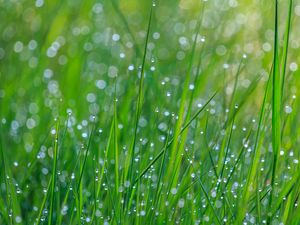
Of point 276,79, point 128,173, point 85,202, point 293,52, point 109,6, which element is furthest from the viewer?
point 109,6

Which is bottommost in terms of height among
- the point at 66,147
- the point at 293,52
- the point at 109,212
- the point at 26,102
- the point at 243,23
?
the point at 109,212

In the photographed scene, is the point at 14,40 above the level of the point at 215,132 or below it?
above

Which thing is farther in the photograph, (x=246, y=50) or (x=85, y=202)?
(x=246, y=50)

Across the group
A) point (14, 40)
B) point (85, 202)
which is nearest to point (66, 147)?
point (85, 202)

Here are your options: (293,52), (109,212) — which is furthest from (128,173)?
(293,52)

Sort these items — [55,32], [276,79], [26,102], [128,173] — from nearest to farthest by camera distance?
[276,79]
[128,173]
[26,102]
[55,32]

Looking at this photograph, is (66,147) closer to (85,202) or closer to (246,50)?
(85,202)
